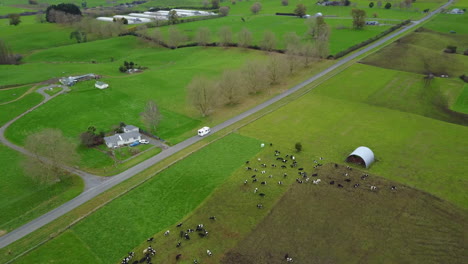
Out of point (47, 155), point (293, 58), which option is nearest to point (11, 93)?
point (47, 155)

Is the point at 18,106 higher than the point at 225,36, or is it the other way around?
the point at 225,36

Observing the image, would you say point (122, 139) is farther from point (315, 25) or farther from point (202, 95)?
point (315, 25)

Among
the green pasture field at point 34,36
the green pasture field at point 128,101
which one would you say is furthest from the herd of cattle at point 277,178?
the green pasture field at point 34,36

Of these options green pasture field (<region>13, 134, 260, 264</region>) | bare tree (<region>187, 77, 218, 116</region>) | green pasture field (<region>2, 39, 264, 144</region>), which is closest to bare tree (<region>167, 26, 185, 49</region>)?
green pasture field (<region>2, 39, 264, 144</region>)

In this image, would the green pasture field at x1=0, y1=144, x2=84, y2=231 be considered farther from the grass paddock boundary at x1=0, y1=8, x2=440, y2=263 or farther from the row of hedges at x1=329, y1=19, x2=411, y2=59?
the row of hedges at x1=329, y1=19, x2=411, y2=59

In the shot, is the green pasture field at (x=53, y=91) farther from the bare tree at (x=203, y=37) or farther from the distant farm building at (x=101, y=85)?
the bare tree at (x=203, y=37)
